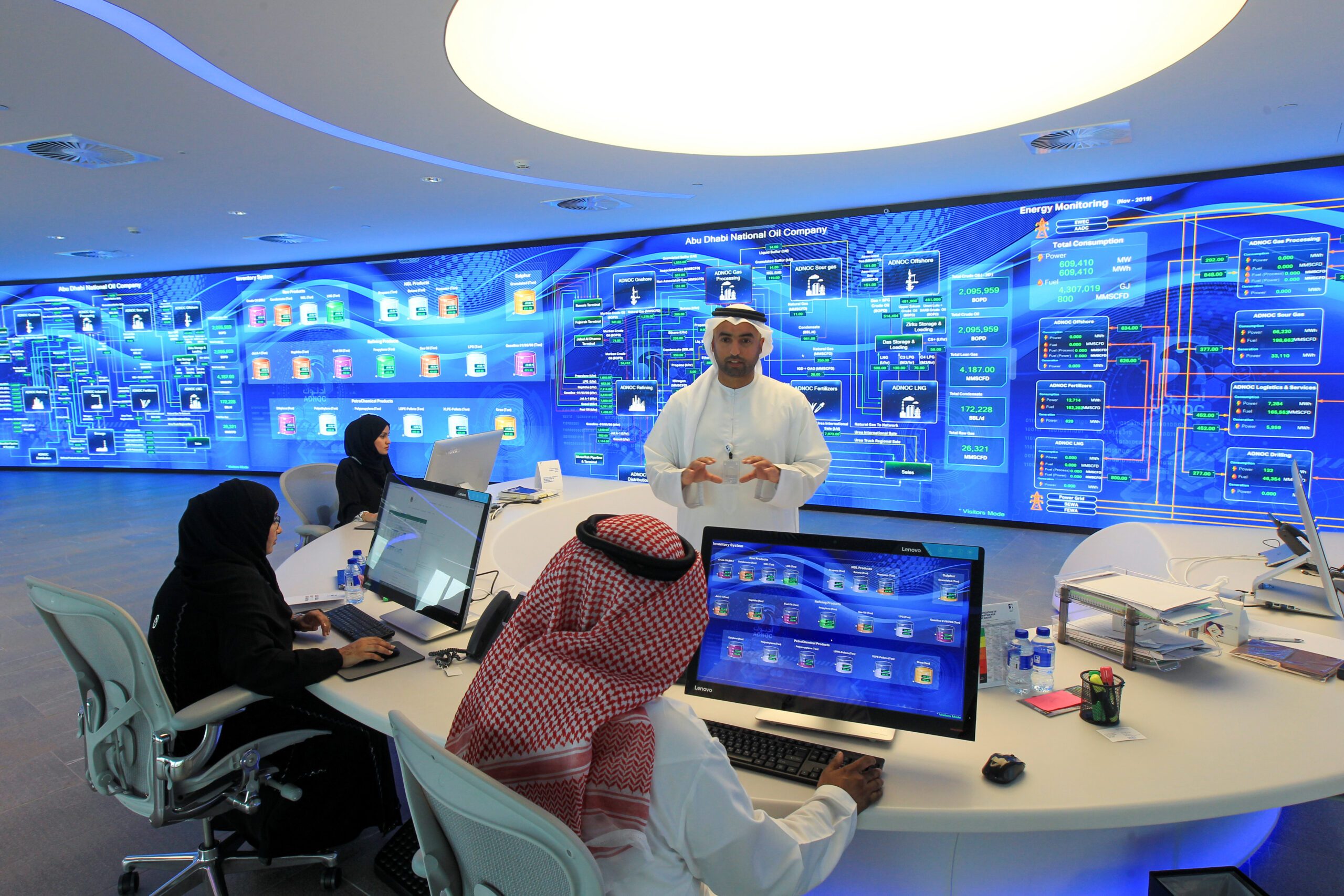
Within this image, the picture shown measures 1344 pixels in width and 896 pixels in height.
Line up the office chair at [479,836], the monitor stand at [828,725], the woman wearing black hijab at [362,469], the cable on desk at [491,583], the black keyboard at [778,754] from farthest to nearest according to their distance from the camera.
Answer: the woman wearing black hijab at [362,469]
the cable on desk at [491,583]
the monitor stand at [828,725]
the black keyboard at [778,754]
the office chair at [479,836]

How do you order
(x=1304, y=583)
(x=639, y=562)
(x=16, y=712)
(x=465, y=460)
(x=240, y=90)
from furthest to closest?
(x=465, y=460)
(x=240, y=90)
(x=16, y=712)
(x=1304, y=583)
(x=639, y=562)

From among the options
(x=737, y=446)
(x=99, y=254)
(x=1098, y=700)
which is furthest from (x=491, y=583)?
(x=99, y=254)

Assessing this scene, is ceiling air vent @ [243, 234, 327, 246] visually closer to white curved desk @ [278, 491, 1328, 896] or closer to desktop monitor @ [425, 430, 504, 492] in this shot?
desktop monitor @ [425, 430, 504, 492]

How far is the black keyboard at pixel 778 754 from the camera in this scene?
4.60 ft

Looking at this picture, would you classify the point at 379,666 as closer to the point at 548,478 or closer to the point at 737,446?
the point at 737,446

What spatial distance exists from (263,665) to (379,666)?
27cm

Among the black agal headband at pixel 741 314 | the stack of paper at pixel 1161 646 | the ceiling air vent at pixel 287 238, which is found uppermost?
the ceiling air vent at pixel 287 238

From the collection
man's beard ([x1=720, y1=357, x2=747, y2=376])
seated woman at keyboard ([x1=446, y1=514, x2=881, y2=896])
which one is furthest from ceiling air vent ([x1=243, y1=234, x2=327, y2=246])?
seated woman at keyboard ([x1=446, y1=514, x2=881, y2=896])

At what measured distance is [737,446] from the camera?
3395mm

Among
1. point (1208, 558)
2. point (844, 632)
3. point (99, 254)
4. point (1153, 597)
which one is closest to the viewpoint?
point (844, 632)

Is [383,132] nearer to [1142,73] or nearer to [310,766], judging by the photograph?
[310,766]

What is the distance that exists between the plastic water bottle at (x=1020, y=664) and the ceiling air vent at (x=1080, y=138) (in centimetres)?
367

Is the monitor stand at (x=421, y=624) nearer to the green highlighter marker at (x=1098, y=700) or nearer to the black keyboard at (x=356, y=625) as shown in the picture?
the black keyboard at (x=356, y=625)

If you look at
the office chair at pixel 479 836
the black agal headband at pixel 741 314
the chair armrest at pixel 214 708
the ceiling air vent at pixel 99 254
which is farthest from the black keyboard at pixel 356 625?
the ceiling air vent at pixel 99 254
